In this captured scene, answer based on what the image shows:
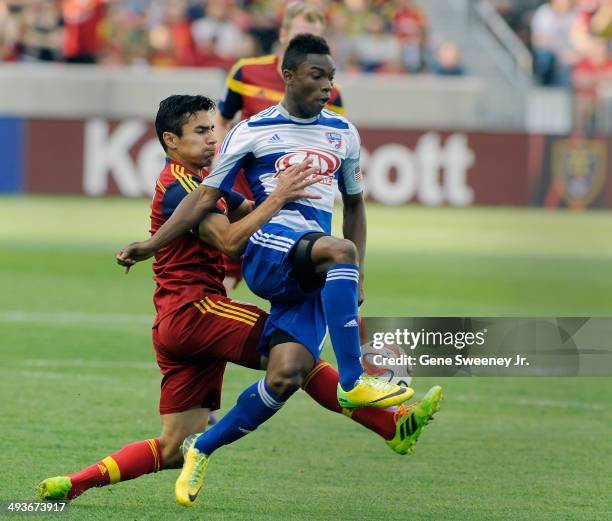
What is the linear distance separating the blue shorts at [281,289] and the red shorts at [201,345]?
84 mm

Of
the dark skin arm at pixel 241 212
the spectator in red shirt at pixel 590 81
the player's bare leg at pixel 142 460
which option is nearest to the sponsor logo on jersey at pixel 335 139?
the dark skin arm at pixel 241 212

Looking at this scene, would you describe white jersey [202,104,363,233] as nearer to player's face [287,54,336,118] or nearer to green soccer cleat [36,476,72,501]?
player's face [287,54,336,118]

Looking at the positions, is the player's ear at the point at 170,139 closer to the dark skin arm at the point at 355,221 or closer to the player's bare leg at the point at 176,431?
the dark skin arm at the point at 355,221

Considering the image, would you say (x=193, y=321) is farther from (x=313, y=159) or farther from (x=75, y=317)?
(x=75, y=317)

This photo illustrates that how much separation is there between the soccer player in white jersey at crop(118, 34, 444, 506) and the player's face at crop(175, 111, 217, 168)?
0.30 ft

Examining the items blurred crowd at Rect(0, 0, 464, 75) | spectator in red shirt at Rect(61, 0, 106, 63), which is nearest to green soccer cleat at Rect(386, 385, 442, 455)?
blurred crowd at Rect(0, 0, 464, 75)

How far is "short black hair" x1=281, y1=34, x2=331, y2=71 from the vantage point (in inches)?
232

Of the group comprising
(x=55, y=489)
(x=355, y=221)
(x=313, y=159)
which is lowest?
(x=55, y=489)

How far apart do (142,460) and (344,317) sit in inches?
42.7

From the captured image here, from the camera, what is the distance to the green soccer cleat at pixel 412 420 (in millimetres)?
5688

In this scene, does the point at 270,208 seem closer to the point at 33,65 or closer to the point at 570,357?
the point at 570,357

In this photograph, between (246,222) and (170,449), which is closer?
(246,222)

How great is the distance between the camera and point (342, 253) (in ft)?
18.1

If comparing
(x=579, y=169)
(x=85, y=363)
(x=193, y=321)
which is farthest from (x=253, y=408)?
(x=579, y=169)
